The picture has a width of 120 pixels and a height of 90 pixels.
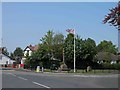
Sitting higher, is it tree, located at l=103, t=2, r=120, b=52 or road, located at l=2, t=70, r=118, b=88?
tree, located at l=103, t=2, r=120, b=52

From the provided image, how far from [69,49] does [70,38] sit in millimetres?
6619

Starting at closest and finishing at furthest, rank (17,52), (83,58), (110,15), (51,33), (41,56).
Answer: (110,15) → (83,58) → (41,56) → (51,33) → (17,52)

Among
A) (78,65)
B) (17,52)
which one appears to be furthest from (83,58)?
(17,52)

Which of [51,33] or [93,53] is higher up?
[51,33]

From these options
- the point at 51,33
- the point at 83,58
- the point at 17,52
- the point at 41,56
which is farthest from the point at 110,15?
the point at 17,52

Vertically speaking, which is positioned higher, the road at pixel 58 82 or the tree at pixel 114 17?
the tree at pixel 114 17

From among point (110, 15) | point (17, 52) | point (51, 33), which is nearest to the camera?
point (110, 15)

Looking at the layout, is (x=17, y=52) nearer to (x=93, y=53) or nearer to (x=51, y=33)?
(x=51, y=33)

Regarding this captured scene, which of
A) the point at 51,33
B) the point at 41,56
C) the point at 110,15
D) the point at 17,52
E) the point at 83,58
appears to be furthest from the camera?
the point at 17,52

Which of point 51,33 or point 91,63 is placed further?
point 51,33

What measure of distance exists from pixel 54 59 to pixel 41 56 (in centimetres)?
352

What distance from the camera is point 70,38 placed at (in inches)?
3280

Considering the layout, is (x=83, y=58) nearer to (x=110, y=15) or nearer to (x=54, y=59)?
(x=54, y=59)

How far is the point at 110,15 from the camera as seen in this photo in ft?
79.5
